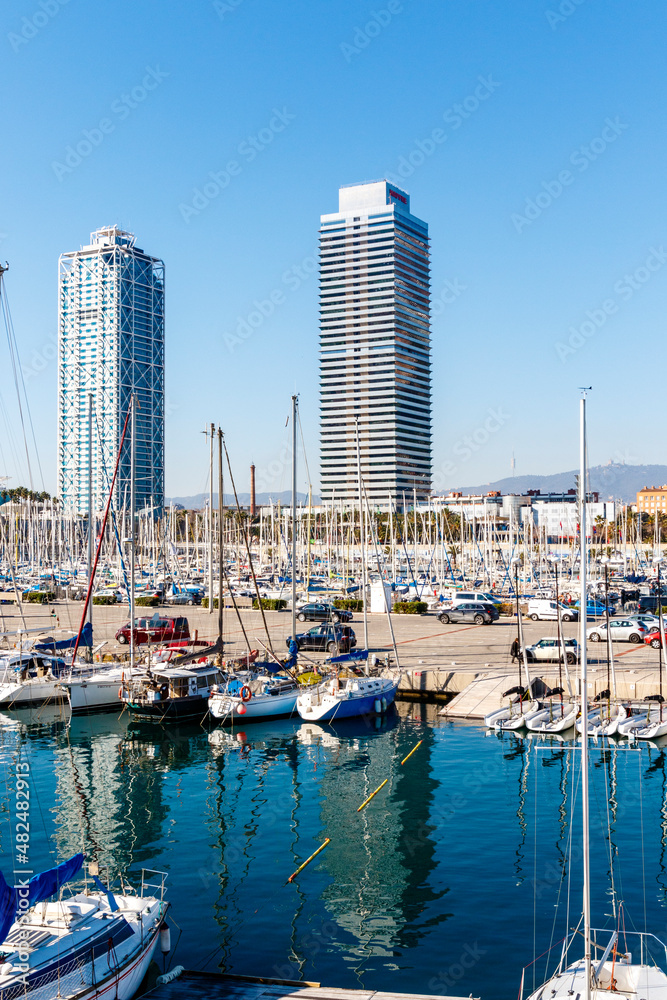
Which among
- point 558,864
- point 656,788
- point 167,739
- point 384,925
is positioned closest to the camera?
point 384,925

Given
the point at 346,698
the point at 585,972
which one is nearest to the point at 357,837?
the point at 585,972

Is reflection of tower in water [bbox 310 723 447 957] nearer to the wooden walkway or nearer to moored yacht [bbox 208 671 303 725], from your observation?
the wooden walkway

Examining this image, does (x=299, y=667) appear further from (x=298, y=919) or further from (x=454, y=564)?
(x=454, y=564)

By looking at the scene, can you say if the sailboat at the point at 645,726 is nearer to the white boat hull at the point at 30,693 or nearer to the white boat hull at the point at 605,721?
the white boat hull at the point at 605,721

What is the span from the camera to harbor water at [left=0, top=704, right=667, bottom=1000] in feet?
52.6

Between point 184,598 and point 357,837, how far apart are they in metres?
50.6

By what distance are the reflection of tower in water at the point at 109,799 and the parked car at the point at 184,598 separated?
36497mm

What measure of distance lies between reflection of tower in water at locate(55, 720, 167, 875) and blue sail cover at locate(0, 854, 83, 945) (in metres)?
6.42

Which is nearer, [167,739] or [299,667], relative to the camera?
[167,739]

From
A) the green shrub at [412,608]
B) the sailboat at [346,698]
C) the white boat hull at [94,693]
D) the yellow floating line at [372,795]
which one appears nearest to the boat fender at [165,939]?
the yellow floating line at [372,795]

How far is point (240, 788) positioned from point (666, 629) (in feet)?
81.7

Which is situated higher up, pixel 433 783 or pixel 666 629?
pixel 666 629

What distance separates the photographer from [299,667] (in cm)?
3994

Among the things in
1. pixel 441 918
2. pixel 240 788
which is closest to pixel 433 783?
pixel 240 788
